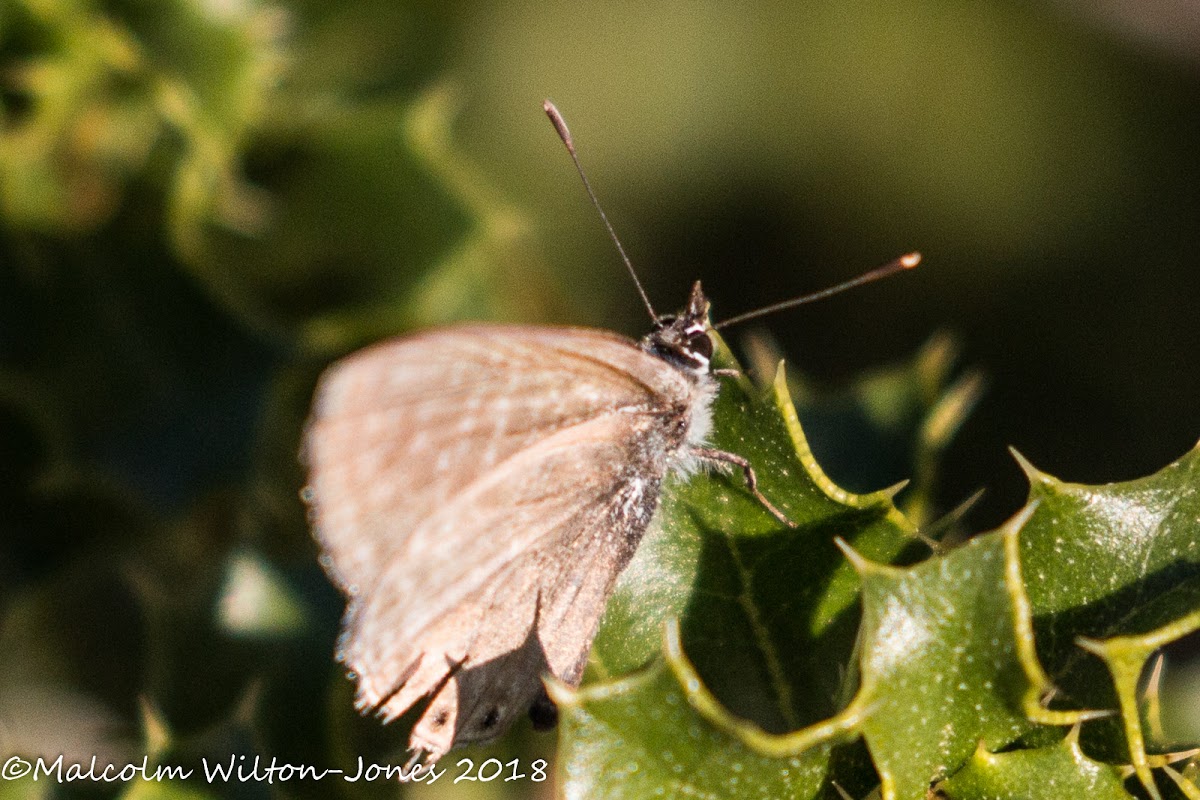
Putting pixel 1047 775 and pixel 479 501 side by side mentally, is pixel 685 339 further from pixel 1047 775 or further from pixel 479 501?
pixel 1047 775

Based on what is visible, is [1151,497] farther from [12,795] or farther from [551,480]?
[12,795]

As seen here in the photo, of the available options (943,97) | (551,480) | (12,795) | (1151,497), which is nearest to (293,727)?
(12,795)

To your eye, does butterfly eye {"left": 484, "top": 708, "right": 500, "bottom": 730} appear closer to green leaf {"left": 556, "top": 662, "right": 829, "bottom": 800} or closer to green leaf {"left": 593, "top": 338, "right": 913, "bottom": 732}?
green leaf {"left": 593, "top": 338, "right": 913, "bottom": 732}

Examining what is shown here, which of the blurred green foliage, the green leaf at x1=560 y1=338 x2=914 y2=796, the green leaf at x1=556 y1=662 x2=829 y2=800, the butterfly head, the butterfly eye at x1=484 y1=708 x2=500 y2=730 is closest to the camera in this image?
the green leaf at x1=556 y1=662 x2=829 y2=800

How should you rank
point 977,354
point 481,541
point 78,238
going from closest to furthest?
point 481,541
point 78,238
point 977,354

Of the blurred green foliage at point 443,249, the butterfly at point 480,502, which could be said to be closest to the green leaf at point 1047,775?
the blurred green foliage at point 443,249

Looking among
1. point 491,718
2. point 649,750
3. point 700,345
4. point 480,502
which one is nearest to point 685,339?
point 700,345

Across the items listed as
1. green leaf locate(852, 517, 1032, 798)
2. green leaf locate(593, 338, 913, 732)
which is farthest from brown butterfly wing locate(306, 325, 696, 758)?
green leaf locate(852, 517, 1032, 798)
